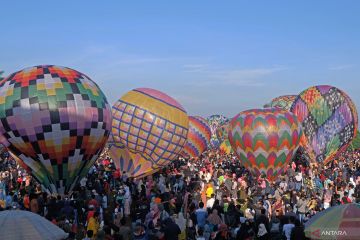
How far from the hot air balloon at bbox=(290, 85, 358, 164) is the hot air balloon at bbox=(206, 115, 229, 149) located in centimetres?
3334

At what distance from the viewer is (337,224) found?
6684 mm

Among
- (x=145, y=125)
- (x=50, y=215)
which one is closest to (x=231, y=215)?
(x=50, y=215)

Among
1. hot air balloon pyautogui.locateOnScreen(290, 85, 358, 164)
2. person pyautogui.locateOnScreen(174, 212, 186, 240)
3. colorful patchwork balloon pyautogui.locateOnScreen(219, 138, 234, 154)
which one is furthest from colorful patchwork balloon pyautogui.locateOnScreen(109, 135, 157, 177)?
colorful patchwork balloon pyautogui.locateOnScreen(219, 138, 234, 154)

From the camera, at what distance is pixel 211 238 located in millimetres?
10570

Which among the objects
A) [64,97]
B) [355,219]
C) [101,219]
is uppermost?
[64,97]

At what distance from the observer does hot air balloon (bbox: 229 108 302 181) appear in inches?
912

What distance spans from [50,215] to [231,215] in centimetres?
441

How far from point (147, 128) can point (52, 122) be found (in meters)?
6.01

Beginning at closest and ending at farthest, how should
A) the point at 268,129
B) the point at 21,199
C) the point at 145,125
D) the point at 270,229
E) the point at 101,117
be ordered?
1. the point at 270,229
2. the point at 21,199
3. the point at 101,117
4. the point at 145,125
5. the point at 268,129

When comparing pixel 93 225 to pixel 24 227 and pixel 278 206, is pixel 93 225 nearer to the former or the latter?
pixel 24 227

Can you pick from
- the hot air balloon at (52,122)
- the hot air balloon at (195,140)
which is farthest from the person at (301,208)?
the hot air balloon at (195,140)

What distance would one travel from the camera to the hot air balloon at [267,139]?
2316 cm

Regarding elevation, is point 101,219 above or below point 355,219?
below

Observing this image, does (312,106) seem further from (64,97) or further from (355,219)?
(355,219)
